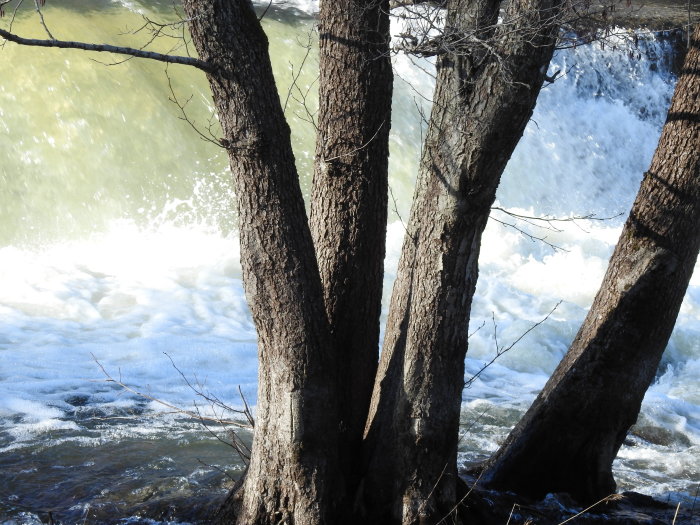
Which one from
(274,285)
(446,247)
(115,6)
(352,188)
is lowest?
(274,285)

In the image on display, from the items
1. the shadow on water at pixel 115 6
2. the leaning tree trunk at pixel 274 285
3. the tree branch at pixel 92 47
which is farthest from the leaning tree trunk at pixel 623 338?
the shadow on water at pixel 115 6

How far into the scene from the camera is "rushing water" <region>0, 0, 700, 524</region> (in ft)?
18.2

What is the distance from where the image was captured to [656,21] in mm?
14664

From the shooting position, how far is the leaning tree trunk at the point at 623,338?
3.94 m

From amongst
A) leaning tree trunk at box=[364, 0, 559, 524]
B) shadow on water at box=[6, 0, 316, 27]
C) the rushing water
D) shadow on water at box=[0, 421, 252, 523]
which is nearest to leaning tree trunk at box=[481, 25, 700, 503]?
leaning tree trunk at box=[364, 0, 559, 524]

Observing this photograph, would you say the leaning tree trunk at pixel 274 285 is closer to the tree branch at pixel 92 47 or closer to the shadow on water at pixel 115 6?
the tree branch at pixel 92 47

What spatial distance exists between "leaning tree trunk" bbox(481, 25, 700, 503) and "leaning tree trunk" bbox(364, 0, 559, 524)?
681mm

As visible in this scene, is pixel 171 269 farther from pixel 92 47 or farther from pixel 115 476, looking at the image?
pixel 92 47

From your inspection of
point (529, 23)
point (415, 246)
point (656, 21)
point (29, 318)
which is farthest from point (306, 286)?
point (656, 21)

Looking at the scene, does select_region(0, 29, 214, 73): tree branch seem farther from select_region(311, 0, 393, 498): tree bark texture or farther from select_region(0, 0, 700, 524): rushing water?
select_region(0, 0, 700, 524): rushing water

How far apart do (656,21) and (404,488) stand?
513 inches

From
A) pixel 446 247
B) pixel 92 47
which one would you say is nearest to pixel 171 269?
pixel 446 247

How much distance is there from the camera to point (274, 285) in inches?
134

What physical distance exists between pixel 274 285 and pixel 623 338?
1698 mm
